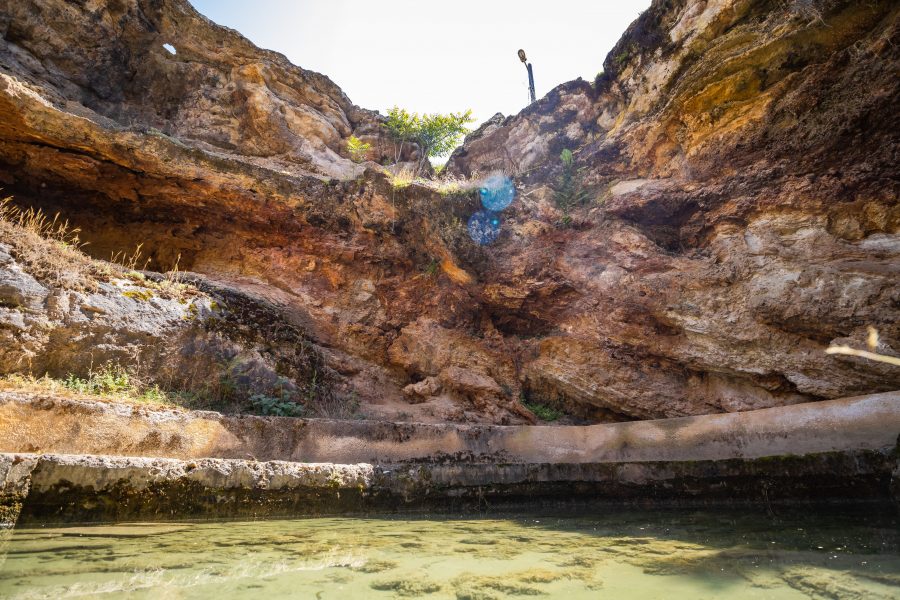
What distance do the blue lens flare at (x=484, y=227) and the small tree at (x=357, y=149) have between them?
567cm

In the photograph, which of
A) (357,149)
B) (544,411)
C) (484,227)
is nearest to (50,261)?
(484,227)

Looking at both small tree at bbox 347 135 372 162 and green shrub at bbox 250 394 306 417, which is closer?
green shrub at bbox 250 394 306 417

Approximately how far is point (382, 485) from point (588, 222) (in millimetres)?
7220

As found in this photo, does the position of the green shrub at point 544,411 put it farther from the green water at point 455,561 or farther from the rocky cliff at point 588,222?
the green water at point 455,561

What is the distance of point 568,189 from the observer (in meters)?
10.7

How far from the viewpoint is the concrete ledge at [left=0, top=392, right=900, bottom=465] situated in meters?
3.98

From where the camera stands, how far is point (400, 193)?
9.69 meters

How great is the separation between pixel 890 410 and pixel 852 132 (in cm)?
433

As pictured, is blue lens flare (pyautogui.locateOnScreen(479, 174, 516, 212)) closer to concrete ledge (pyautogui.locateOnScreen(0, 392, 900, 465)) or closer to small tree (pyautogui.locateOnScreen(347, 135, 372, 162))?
small tree (pyautogui.locateOnScreen(347, 135, 372, 162))

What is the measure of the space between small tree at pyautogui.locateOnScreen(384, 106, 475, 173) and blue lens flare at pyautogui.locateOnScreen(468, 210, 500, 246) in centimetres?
649

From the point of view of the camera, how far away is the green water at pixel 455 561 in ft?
5.89

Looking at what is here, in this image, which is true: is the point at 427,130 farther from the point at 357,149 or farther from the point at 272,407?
the point at 272,407

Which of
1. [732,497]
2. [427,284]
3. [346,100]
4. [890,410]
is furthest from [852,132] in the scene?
[346,100]

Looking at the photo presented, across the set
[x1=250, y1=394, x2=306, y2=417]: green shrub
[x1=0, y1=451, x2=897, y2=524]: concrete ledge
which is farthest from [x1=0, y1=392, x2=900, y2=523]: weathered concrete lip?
[x1=250, y1=394, x2=306, y2=417]: green shrub
